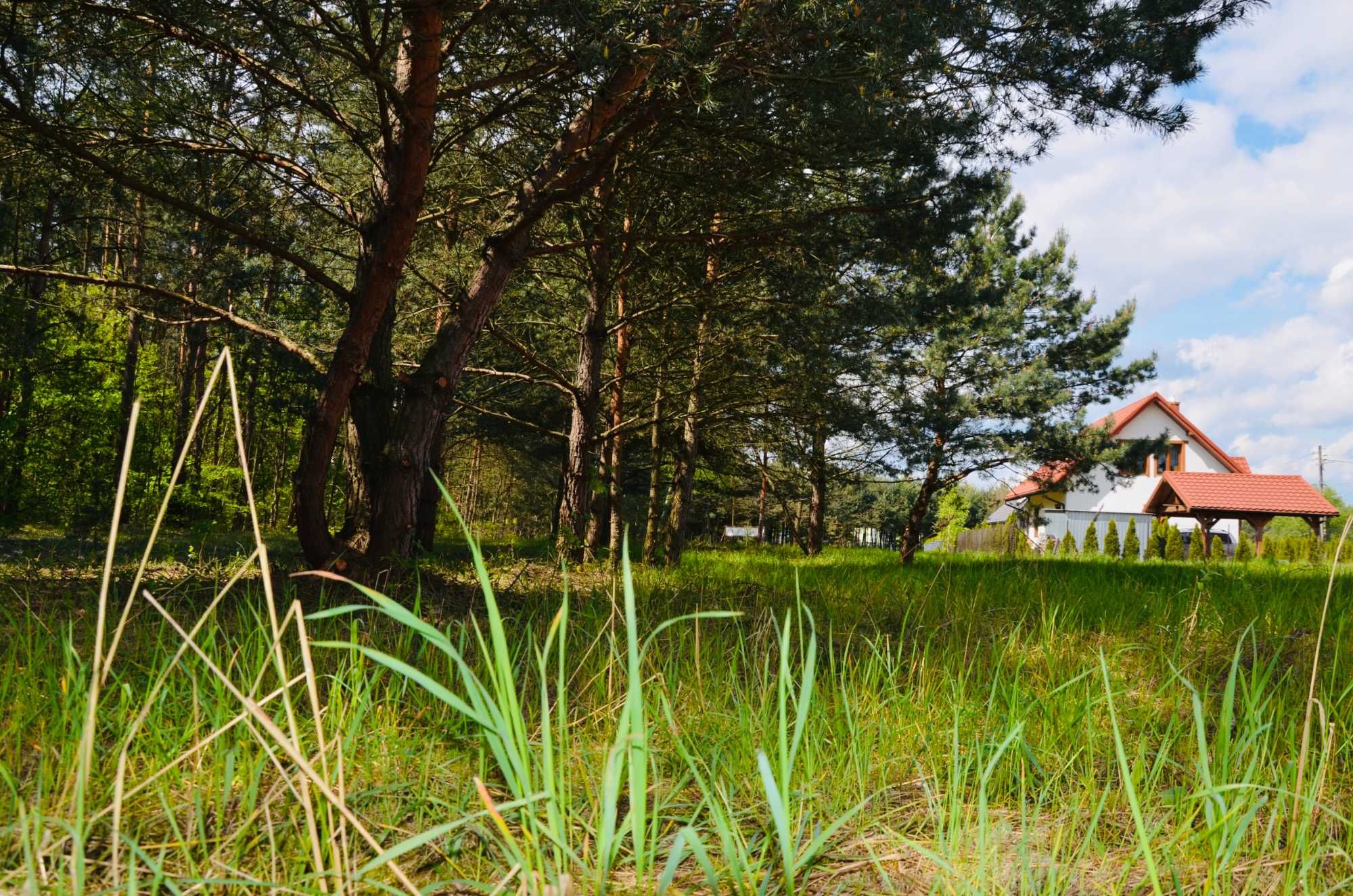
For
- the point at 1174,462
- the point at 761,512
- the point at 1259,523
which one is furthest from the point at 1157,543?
the point at 1174,462

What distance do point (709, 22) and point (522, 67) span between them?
198 cm

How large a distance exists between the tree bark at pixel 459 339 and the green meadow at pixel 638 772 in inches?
97.1

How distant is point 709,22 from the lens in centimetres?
389

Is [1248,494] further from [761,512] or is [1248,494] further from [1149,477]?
[761,512]

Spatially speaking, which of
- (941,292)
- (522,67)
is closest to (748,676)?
→ (522,67)

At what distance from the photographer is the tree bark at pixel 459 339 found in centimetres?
543

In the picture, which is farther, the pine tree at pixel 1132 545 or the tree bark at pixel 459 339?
the pine tree at pixel 1132 545

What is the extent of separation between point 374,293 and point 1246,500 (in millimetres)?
28845

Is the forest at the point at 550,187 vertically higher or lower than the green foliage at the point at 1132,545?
higher

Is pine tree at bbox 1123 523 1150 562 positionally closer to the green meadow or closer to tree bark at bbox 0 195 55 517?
the green meadow

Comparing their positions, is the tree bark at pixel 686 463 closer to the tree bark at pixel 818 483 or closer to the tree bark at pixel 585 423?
the tree bark at pixel 585 423

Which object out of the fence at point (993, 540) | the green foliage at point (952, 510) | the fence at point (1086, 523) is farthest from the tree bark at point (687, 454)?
the green foliage at point (952, 510)

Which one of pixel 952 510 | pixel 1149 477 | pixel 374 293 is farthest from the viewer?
pixel 952 510

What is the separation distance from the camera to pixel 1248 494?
2598 centimetres
